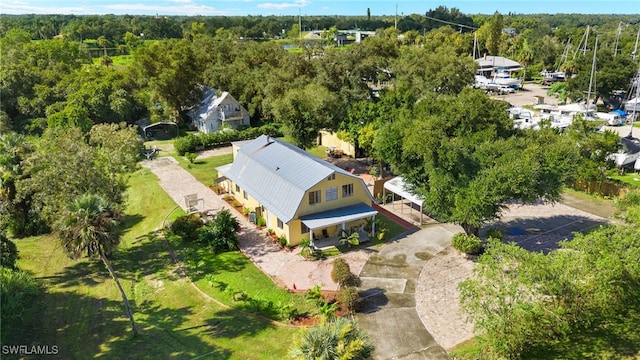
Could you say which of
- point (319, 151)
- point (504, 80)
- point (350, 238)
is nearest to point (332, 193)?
point (350, 238)

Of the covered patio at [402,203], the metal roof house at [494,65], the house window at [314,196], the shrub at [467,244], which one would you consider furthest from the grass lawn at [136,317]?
the metal roof house at [494,65]

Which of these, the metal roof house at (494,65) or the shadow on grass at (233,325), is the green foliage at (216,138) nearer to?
the shadow on grass at (233,325)

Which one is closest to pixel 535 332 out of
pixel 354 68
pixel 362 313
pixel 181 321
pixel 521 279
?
pixel 521 279

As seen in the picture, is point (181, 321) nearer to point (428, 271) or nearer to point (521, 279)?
point (428, 271)

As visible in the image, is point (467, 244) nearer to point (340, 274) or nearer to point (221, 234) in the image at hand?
point (340, 274)

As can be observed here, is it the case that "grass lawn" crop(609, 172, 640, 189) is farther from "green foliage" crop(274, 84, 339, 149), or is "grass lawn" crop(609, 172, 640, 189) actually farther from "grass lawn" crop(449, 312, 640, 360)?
"green foliage" crop(274, 84, 339, 149)

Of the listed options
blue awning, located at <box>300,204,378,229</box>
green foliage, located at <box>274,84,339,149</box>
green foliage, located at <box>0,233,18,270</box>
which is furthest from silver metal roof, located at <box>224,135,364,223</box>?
green foliage, located at <box>0,233,18,270</box>
